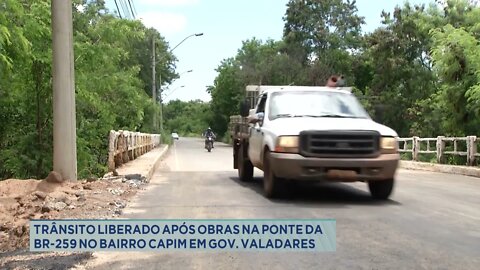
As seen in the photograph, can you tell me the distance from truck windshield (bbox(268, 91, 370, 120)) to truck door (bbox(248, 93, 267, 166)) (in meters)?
0.36

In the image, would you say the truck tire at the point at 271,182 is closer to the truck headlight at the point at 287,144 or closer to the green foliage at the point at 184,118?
the truck headlight at the point at 287,144

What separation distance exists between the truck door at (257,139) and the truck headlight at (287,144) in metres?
1.03

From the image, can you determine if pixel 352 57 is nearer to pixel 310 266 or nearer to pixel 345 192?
pixel 345 192

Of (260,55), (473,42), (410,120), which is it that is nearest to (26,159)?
(473,42)

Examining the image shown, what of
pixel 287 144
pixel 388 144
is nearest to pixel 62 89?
pixel 287 144

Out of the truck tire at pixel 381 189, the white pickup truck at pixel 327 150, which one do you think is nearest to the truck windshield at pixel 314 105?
the white pickup truck at pixel 327 150

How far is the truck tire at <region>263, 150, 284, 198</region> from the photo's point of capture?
9.18 metres

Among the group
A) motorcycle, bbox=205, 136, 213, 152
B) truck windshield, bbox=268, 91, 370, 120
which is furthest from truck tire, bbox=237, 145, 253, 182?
motorcycle, bbox=205, 136, 213, 152

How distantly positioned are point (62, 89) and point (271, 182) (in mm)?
4085

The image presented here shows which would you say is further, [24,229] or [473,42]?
[473,42]

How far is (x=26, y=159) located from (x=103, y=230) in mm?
9890

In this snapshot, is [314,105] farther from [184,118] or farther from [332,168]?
[184,118]

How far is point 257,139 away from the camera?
10289mm

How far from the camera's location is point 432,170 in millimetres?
17344
